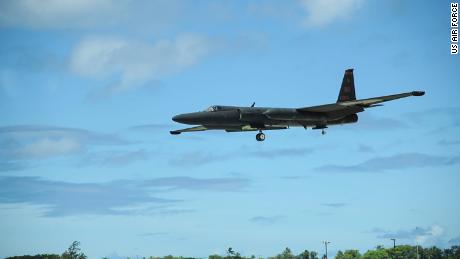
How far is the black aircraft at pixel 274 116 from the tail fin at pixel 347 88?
5.13 metres

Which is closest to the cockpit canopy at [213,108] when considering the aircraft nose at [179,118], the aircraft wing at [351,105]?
the aircraft nose at [179,118]

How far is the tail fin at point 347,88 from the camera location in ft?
259

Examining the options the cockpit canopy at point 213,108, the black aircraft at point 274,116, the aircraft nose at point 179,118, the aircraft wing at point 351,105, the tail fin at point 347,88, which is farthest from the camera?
the tail fin at point 347,88

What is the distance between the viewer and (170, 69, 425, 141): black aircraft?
6569 cm

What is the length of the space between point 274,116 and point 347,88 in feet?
50.6

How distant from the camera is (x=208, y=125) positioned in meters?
65.8

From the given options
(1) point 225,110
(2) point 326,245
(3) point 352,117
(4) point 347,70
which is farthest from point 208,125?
(2) point 326,245

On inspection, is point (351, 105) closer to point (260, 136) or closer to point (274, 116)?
point (274, 116)

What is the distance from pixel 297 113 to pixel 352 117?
25.9 feet

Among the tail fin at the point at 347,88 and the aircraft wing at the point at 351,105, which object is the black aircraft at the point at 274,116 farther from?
the tail fin at the point at 347,88

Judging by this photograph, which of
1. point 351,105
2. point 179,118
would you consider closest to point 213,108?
point 179,118

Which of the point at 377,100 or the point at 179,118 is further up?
the point at 377,100

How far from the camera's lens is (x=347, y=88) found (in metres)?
79.4

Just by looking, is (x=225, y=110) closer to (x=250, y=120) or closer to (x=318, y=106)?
(x=250, y=120)
